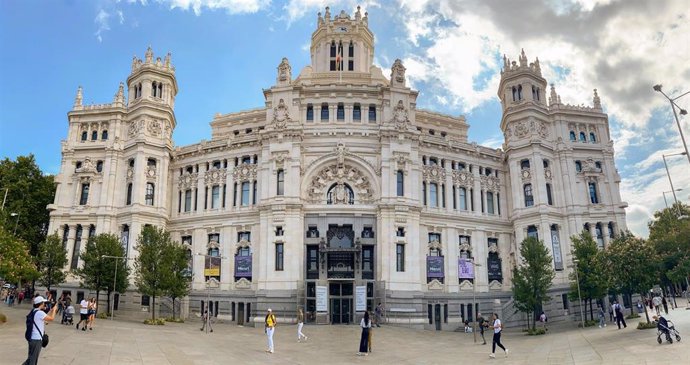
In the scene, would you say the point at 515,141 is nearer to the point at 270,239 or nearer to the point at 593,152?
the point at 593,152

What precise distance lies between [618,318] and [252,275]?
38.4m

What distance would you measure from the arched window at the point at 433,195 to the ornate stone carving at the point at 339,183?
8.30 meters

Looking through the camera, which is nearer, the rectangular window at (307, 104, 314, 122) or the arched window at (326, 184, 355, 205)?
the arched window at (326, 184, 355, 205)

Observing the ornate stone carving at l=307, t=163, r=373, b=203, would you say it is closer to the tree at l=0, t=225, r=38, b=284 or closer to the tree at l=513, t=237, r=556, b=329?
the tree at l=513, t=237, r=556, b=329

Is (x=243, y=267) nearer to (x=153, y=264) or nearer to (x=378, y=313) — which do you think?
(x=153, y=264)

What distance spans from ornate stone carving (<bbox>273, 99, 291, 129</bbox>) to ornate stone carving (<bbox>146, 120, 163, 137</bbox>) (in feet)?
53.8

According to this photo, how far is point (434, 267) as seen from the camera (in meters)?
60.7

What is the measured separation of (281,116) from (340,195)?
12.2m

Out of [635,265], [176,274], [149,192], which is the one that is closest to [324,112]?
[149,192]

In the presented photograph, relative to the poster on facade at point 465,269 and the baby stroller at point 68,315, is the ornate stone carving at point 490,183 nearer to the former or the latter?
the poster on facade at point 465,269

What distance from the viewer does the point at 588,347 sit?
98.9 feet

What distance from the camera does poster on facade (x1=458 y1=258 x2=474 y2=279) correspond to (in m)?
61.5

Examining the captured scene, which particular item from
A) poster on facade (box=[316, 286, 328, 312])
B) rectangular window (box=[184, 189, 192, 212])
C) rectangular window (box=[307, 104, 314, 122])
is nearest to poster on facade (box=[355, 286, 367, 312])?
poster on facade (box=[316, 286, 328, 312])

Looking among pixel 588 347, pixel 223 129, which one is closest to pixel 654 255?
pixel 588 347
